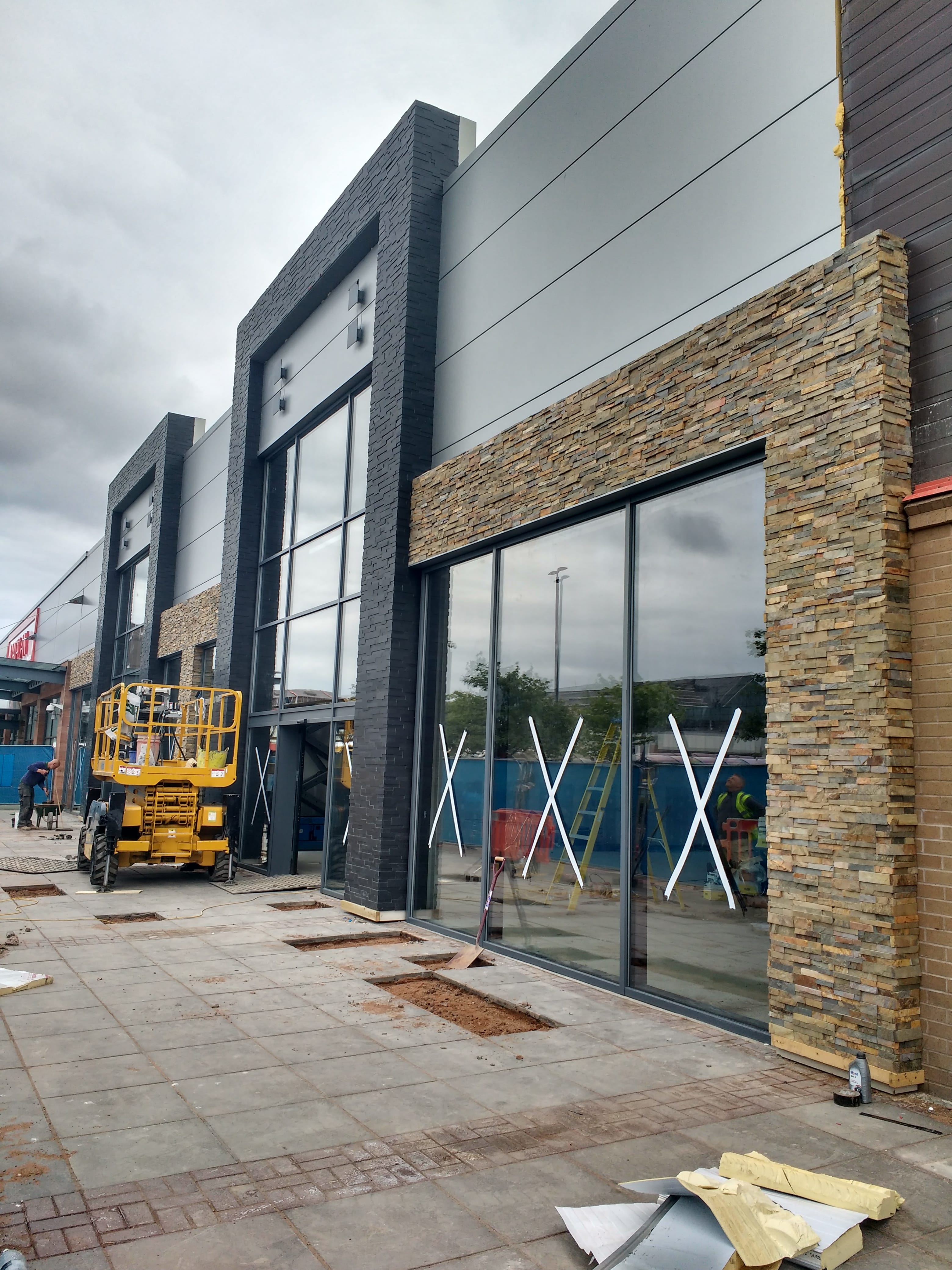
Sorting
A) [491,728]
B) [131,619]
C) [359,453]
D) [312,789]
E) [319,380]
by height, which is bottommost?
[312,789]

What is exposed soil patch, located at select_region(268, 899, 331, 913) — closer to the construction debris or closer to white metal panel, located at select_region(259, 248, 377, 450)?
white metal panel, located at select_region(259, 248, 377, 450)

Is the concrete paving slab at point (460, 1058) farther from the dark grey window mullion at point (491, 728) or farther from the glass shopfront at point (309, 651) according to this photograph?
the glass shopfront at point (309, 651)

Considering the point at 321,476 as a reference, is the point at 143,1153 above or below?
below

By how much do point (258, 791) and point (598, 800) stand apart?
892 cm

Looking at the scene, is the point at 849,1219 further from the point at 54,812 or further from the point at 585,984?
the point at 54,812

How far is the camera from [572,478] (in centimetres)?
824

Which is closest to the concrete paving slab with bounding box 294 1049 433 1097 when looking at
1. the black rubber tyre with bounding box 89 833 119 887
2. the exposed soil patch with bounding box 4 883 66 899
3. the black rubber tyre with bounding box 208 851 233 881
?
the exposed soil patch with bounding box 4 883 66 899

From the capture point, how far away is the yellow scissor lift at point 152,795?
13016 mm

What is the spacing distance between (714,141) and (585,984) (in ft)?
22.2

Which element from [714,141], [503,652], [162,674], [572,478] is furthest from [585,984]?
[162,674]

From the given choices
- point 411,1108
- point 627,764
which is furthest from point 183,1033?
point 627,764

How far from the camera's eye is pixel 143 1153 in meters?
4.12

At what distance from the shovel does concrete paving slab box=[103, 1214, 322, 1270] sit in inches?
196

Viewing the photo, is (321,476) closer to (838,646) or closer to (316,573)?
(316,573)
